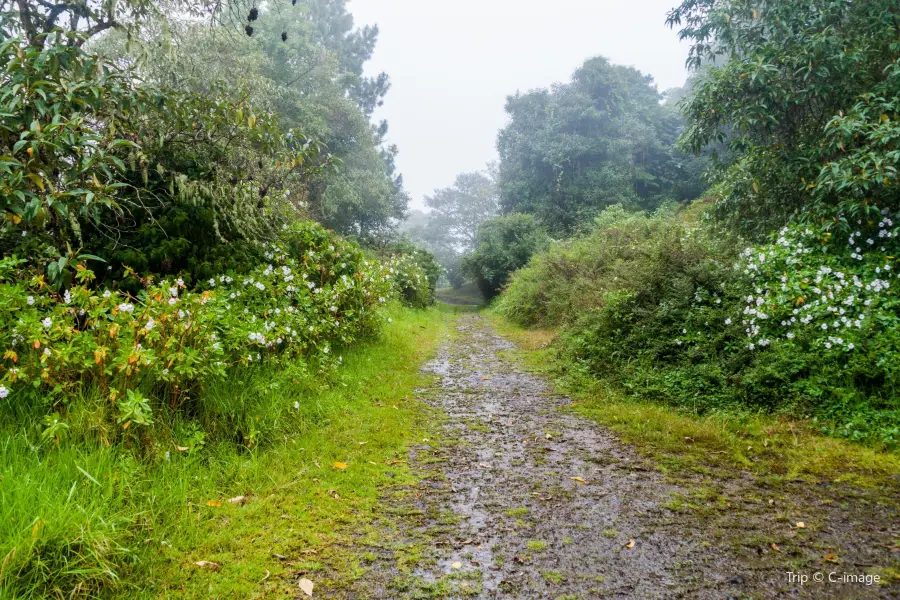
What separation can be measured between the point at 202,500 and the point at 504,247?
2042 cm

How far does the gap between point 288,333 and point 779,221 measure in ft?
22.5

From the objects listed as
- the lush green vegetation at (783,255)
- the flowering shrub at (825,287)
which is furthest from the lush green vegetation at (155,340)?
the flowering shrub at (825,287)

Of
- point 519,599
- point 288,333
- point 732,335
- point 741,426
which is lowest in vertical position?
point 519,599

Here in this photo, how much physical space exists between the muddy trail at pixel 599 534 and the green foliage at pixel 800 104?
12.0ft

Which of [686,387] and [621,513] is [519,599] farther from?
[686,387]

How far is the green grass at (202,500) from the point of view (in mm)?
2160

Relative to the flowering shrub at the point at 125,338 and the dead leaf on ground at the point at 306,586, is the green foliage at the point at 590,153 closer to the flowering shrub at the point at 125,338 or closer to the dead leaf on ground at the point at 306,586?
the flowering shrub at the point at 125,338

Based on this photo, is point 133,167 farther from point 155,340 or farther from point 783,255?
point 783,255

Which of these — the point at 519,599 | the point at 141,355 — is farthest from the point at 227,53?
the point at 519,599

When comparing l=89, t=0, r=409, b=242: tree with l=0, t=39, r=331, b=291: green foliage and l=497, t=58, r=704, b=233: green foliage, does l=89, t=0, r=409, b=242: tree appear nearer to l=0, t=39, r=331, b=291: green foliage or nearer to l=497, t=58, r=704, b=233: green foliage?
l=0, t=39, r=331, b=291: green foliage

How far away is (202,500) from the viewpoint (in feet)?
9.69

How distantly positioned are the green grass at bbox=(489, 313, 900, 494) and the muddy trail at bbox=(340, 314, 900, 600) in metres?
0.26

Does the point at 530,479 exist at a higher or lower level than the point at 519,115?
lower

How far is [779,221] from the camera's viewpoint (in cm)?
688
